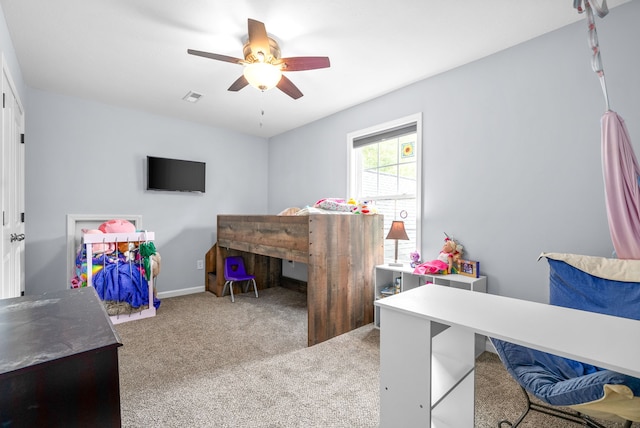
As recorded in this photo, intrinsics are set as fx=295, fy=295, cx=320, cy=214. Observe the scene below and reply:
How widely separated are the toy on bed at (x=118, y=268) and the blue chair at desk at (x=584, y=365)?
3.19m

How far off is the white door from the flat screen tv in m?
1.19

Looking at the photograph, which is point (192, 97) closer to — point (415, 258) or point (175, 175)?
point (175, 175)

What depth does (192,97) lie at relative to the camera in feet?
10.7

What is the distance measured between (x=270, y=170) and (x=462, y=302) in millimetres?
4044

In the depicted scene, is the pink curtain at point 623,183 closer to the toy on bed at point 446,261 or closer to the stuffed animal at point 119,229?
the toy on bed at point 446,261

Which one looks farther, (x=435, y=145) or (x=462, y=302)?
(x=435, y=145)

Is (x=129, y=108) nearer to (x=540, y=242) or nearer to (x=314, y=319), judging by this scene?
(x=314, y=319)

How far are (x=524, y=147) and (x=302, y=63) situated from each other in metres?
1.77

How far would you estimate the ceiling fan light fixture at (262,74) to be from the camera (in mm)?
2111

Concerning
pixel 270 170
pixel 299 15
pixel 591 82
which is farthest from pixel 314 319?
pixel 270 170

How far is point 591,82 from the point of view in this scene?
196 cm

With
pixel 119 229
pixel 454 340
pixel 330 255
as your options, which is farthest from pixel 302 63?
pixel 119 229

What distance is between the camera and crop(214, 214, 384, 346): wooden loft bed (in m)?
Result: 2.45

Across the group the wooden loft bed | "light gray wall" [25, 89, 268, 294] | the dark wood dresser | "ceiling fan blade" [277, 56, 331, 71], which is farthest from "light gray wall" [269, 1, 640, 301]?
"light gray wall" [25, 89, 268, 294]
